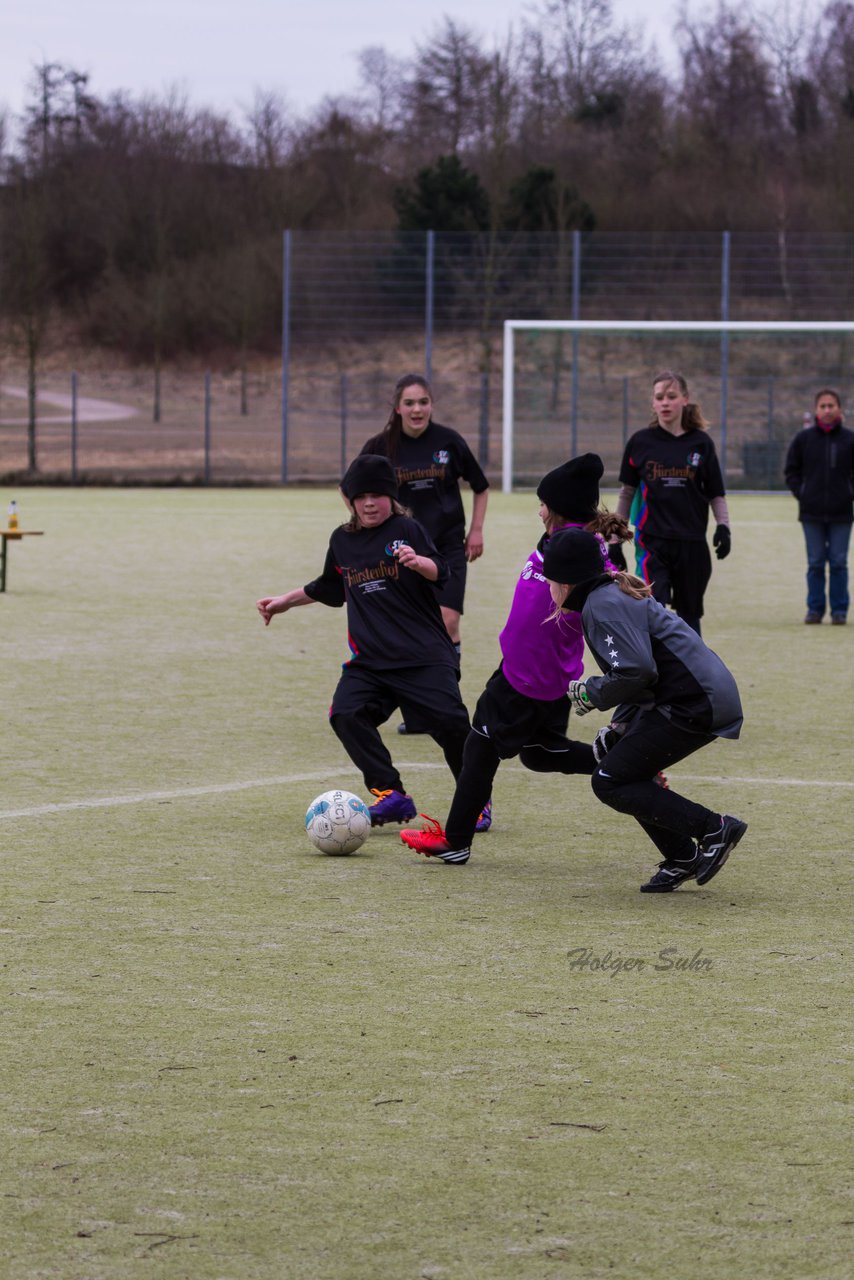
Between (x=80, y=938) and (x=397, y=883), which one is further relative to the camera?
(x=397, y=883)

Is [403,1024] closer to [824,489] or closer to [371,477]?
[371,477]

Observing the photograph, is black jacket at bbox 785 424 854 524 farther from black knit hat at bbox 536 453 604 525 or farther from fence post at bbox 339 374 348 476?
fence post at bbox 339 374 348 476

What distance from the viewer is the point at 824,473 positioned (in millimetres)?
14406

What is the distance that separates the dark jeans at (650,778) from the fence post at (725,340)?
33.2 metres

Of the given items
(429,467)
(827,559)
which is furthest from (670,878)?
(827,559)

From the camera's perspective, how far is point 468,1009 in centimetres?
455

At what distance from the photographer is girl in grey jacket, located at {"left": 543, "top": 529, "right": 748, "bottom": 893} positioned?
18.2 feet

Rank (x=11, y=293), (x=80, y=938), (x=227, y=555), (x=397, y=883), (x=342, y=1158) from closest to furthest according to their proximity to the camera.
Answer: (x=342, y=1158)
(x=80, y=938)
(x=397, y=883)
(x=227, y=555)
(x=11, y=293)

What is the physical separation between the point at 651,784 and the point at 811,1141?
229 centimetres

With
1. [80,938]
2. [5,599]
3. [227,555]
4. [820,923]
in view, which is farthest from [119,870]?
[227,555]

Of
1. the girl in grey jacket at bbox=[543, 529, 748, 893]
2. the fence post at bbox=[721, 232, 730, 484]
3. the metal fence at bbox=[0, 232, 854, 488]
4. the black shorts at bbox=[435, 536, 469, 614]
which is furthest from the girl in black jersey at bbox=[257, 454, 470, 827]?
the metal fence at bbox=[0, 232, 854, 488]

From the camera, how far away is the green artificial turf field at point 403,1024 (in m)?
3.22

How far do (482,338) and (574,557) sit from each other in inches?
1559

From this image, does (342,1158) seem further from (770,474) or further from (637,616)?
(770,474)
